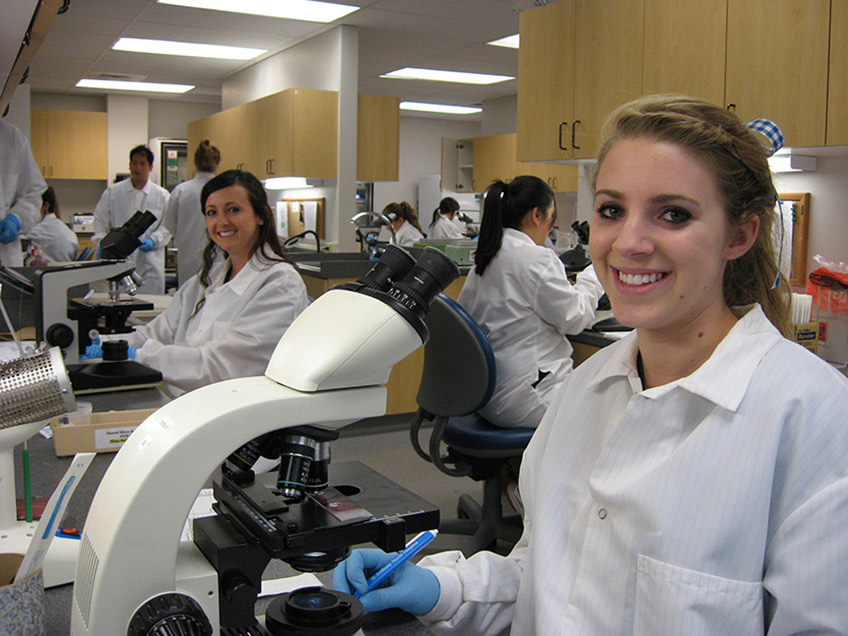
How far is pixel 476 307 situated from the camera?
2643mm

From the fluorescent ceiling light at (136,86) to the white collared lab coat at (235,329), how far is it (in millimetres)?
7019

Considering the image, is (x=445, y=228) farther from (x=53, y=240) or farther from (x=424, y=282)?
(x=424, y=282)

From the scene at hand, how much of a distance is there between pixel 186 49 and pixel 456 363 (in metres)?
5.48

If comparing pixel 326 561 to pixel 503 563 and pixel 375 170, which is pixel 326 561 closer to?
pixel 503 563

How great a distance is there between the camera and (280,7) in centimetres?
533

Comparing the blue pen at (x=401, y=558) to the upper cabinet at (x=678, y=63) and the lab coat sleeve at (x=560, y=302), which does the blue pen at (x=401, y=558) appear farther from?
the upper cabinet at (x=678, y=63)

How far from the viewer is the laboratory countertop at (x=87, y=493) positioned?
0.86 metres

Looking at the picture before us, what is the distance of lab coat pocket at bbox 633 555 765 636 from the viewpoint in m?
0.79

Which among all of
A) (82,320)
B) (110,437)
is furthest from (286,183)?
(110,437)

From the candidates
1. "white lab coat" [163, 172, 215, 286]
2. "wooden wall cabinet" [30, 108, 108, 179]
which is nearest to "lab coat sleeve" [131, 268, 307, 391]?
"white lab coat" [163, 172, 215, 286]

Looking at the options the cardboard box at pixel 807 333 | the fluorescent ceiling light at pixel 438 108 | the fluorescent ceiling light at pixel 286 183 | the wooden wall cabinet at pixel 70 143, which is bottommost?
the cardboard box at pixel 807 333

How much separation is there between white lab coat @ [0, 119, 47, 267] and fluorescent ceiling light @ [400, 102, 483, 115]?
20.4ft

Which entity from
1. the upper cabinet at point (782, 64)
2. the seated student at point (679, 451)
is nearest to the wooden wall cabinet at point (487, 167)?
the upper cabinet at point (782, 64)

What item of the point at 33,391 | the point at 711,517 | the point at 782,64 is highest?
the point at 782,64
